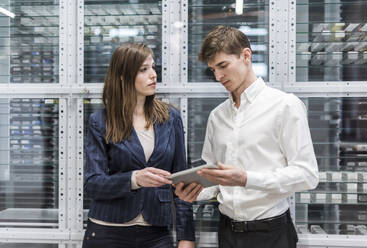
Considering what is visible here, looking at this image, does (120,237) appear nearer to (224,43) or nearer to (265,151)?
(265,151)

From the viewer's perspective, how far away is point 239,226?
151 cm

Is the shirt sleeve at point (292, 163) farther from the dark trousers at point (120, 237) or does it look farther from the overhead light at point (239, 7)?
the overhead light at point (239, 7)

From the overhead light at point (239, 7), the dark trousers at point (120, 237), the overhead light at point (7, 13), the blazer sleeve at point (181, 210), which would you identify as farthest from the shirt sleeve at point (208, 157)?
the overhead light at point (7, 13)

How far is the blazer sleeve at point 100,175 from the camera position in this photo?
1613mm

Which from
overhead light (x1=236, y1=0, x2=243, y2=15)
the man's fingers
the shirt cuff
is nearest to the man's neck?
the man's fingers

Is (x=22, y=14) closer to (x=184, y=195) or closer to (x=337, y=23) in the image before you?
(x=184, y=195)

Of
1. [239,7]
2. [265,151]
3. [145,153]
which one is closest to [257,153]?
[265,151]

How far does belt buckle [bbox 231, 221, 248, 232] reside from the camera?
1.50 metres

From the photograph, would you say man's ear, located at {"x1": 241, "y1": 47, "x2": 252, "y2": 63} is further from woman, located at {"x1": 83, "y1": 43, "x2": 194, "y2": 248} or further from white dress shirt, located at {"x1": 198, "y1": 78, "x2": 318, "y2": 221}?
woman, located at {"x1": 83, "y1": 43, "x2": 194, "y2": 248}

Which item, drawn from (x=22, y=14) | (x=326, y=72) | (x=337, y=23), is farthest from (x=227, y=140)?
(x=22, y=14)

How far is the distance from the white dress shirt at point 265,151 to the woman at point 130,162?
0.27 meters

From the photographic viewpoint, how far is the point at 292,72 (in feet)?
6.70

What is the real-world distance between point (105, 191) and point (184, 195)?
38 centimetres

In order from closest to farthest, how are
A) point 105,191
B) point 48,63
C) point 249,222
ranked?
point 249,222, point 105,191, point 48,63
